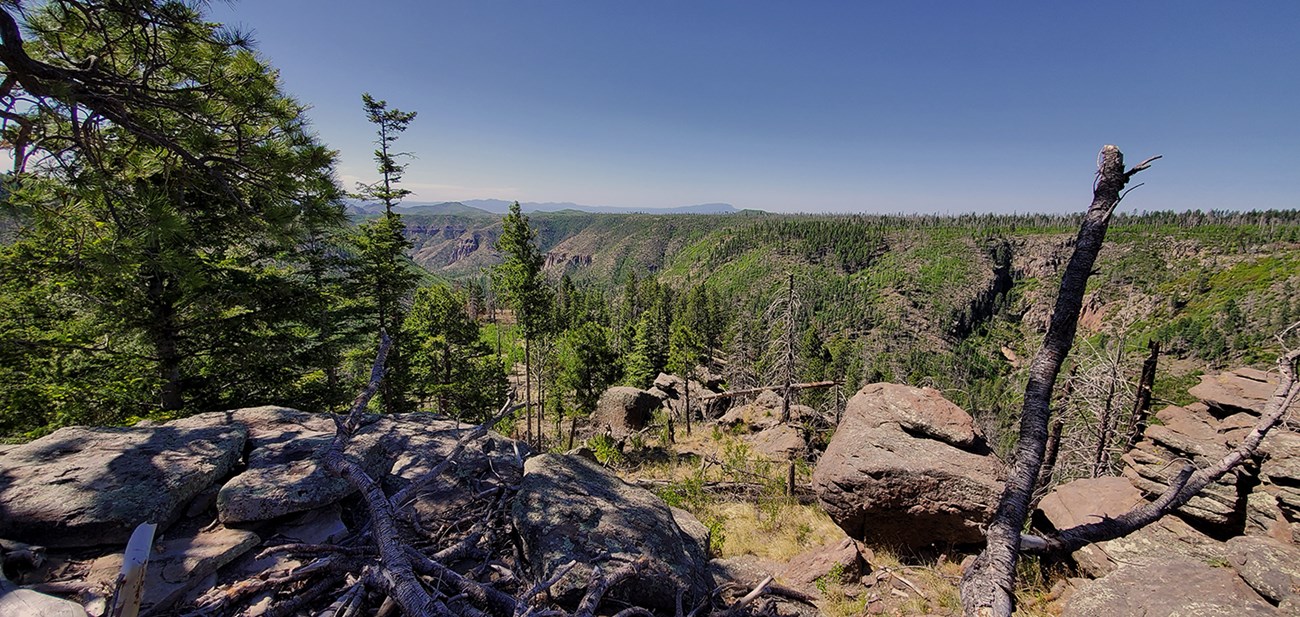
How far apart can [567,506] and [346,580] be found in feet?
6.86

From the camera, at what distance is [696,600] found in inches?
183

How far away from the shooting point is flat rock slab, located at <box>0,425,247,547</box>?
11.5 ft

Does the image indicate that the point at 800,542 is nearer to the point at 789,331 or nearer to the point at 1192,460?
the point at 1192,460

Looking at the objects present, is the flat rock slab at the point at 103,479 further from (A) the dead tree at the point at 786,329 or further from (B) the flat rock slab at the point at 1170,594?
(A) the dead tree at the point at 786,329

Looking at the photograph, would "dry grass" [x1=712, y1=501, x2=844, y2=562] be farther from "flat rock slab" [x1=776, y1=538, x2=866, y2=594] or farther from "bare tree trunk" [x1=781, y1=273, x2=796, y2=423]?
"bare tree trunk" [x1=781, y1=273, x2=796, y2=423]

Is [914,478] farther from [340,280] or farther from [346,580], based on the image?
[340,280]

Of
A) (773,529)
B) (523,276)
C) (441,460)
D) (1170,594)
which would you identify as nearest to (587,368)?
(523,276)

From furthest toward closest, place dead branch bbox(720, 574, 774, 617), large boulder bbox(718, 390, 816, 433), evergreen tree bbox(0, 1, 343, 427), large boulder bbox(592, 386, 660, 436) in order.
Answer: large boulder bbox(592, 386, 660, 436) → large boulder bbox(718, 390, 816, 433) → dead branch bbox(720, 574, 774, 617) → evergreen tree bbox(0, 1, 343, 427)

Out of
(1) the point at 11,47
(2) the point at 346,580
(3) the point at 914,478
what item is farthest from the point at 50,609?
(3) the point at 914,478

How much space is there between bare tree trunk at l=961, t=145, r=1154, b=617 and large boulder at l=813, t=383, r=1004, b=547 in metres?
4.57

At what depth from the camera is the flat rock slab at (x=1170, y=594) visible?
13.5 ft

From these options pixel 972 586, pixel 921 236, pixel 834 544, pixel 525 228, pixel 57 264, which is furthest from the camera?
pixel 921 236

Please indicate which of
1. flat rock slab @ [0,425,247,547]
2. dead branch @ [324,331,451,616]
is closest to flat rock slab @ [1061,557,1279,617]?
dead branch @ [324,331,451,616]

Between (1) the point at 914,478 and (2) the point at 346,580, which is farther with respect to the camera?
(1) the point at 914,478
